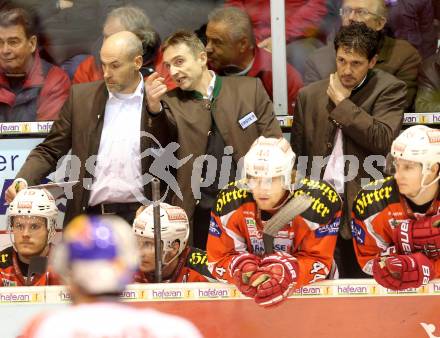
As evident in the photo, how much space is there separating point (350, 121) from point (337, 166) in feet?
1.14

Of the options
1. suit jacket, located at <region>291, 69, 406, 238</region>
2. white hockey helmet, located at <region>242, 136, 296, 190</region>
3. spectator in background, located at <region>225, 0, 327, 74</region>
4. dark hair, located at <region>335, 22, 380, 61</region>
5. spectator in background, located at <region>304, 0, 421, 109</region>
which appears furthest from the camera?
spectator in background, located at <region>225, 0, 327, 74</region>

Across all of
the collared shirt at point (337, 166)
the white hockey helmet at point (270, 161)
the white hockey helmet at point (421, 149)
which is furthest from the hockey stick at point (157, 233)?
the white hockey helmet at point (421, 149)

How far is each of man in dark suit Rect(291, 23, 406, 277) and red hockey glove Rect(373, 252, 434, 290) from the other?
88 centimetres

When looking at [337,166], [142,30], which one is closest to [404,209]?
[337,166]

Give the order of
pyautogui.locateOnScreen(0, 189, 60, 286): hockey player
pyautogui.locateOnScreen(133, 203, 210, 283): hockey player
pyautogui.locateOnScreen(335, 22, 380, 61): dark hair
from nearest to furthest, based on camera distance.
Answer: pyautogui.locateOnScreen(133, 203, 210, 283): hockey player → pyautogui.locateOnScreen(335, 22, 380, 61): dark hair → pyautogui.locateOnScreen(0, 189, 60, 286): hockey player

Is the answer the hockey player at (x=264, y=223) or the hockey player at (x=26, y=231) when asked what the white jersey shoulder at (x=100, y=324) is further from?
the hockey player at (x=26, y=231)

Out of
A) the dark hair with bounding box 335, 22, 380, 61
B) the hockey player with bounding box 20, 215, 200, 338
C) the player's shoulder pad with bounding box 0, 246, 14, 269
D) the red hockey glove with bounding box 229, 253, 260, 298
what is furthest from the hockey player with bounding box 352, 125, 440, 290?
the hockey player with bounding box 20, 215, 200, 338

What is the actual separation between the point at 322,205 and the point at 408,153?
1.66 ft

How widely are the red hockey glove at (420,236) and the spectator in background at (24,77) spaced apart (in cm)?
252

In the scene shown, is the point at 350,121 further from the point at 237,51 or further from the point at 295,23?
the point at 295,23

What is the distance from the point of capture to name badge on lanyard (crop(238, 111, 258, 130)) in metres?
7.15

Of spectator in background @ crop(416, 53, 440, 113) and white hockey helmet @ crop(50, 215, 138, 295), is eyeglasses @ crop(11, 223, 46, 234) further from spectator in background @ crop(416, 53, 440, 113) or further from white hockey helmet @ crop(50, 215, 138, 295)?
white hockey helmet @ crop(50, 215, 138, 295)

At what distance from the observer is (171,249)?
6.91 m

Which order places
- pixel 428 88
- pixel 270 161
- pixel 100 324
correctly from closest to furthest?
pixel 100 324 → pixel 270 161 → pixel 428 88
